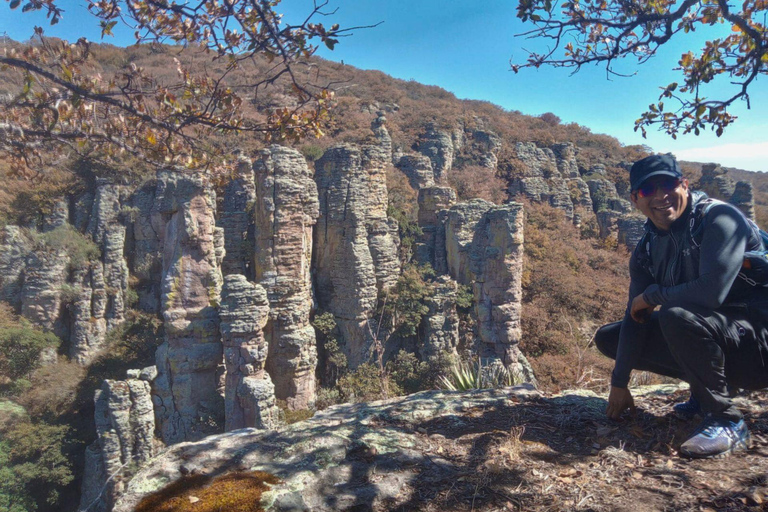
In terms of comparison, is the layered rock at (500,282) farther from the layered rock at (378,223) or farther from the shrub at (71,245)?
the shrub at (71,245)

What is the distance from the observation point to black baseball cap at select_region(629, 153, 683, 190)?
83.4 inches

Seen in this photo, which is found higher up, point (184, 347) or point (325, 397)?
point (184, 347)

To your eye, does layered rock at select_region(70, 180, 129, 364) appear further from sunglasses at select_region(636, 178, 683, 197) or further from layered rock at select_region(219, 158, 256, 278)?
sunglasses at select_region(636, 178, 683, 197)

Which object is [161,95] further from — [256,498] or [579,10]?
[579,10]

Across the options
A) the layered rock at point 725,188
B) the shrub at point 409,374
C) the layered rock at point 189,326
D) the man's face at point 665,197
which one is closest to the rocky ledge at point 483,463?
the man's face at point 665,197

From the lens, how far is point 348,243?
13688 millimetres

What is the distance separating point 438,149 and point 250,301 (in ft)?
69.6

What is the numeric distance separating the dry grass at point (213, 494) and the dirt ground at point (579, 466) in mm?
555

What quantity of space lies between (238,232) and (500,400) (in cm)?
1300

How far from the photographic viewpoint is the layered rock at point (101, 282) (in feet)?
55.7

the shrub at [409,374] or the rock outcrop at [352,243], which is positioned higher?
the rock outcrop at [352,243]

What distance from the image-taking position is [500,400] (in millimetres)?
2998

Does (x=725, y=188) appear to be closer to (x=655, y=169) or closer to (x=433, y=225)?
(x=433, y=225)

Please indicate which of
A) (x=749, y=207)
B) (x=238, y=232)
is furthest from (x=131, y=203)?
(x=749, y=207)
